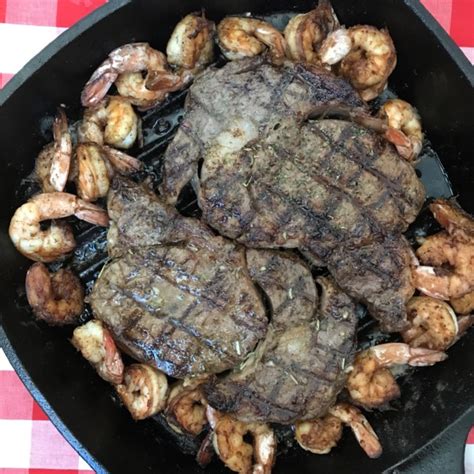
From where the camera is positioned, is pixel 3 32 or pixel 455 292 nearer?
pixel 455 292

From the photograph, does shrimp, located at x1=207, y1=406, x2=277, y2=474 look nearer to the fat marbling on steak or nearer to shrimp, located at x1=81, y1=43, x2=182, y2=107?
the fat marbling on steak

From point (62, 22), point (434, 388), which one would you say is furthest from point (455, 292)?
point (62, 22)

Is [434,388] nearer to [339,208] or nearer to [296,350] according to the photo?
[296,350]

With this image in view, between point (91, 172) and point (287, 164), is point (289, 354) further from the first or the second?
point (91, 172)

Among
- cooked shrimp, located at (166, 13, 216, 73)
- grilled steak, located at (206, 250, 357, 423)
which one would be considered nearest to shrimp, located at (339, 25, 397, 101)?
cooked shrimp, located at (166, 13, 216, 73)

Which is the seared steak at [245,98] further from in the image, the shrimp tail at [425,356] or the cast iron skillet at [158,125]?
the shrimp tail at [425,356]

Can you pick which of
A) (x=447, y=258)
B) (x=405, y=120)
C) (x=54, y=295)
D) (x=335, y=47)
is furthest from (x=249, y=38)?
(x=54, y=295)
